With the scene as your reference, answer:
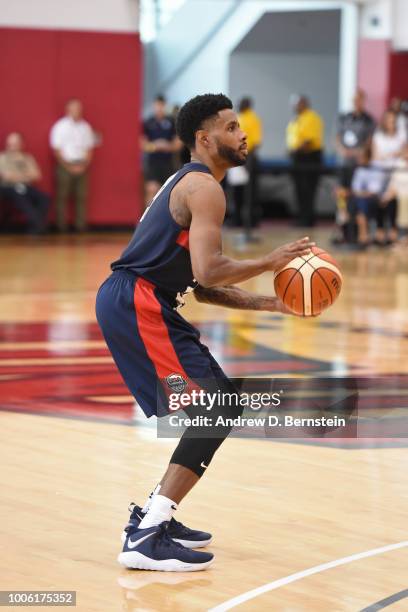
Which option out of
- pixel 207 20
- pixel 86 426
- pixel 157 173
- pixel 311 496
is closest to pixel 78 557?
pixel 311 496

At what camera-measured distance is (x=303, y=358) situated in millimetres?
9328

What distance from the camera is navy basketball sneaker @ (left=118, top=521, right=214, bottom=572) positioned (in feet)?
15.3

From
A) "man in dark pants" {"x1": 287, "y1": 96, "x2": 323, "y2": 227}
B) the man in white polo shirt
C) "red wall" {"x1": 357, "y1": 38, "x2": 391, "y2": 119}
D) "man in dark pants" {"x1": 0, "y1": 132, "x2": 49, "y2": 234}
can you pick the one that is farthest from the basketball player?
"red wall" {"x1": 357, "y1": 38, "x2": 391, "y2": 119}

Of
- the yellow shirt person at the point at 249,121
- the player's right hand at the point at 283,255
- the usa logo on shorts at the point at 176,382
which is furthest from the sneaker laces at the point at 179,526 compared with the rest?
the yellow shirt person at the point at 249,121

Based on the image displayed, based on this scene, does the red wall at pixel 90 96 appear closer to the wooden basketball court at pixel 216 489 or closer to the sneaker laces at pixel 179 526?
the wooden basketball court at pixel 216 489

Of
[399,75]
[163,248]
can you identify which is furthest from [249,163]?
[163,248]

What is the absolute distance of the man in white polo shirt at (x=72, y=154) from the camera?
1953 cm

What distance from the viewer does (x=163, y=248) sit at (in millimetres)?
4750

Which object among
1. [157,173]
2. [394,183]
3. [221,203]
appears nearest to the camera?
[221,203]

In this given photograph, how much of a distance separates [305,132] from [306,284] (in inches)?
660

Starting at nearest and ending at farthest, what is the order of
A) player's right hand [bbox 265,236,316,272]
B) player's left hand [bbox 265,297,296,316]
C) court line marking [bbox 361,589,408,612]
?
court line marking [bbox 361,589,408,612] → player's right hand [bbox 265,236,316,272] → player's left hand [bbox 265,297,296,316]

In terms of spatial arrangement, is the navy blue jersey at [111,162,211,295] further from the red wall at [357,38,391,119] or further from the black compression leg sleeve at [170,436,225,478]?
the red wall at [357,38,391,119]

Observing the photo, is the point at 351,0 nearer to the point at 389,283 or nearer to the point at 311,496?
the point at 389,283

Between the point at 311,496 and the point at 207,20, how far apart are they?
2034 cm
